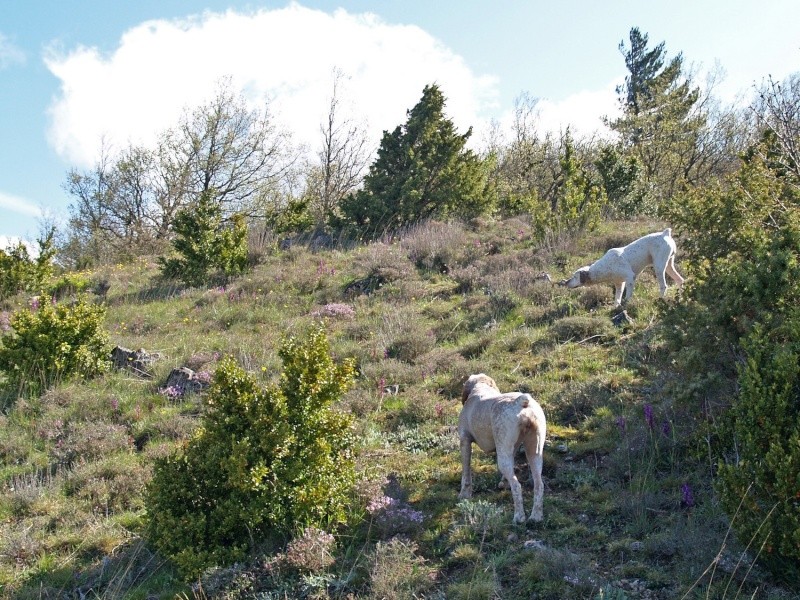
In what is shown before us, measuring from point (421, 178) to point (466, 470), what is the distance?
15.6m

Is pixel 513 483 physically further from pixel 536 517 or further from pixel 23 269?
pixel 23 269

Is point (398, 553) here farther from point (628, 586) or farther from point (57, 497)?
point (57, 497)

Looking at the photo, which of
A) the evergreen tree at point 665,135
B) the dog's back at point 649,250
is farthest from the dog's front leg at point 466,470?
the evergreen tree at point 665,135

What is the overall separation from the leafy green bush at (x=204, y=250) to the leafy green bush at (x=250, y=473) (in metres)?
11.4

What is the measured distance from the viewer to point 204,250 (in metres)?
15.5

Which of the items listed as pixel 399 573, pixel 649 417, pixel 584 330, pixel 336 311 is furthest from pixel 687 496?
pixel 336 311

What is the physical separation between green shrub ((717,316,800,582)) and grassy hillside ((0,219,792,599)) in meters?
0.29

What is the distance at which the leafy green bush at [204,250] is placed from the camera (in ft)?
50.9

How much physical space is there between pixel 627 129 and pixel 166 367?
2369 centimetres

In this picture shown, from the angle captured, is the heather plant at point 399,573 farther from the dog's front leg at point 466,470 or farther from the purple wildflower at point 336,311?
the purple wildflower at point 336,311

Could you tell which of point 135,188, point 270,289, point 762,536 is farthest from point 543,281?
point 135,188

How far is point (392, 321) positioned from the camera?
1080cm

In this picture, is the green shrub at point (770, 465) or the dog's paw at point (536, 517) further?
the dog's paw at point (536, 517)

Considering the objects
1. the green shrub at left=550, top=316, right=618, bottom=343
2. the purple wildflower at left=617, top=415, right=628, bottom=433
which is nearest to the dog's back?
the green shrub at left=550, top=316, right=618, bottom=343
